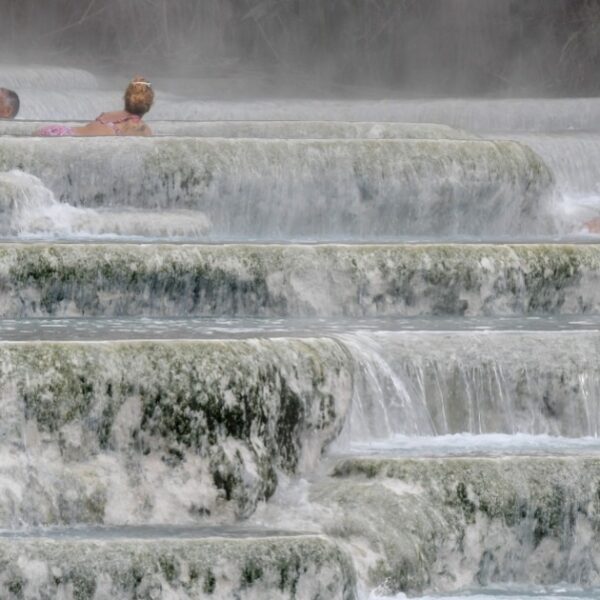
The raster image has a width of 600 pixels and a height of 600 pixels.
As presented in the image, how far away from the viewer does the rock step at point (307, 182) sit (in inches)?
493

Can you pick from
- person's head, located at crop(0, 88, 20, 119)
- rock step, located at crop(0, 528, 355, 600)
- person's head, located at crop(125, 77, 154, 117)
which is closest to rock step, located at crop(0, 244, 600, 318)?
rock step, located at crop(0, 528, 355, 600)

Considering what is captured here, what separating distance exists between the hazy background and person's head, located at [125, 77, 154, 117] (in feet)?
31.1

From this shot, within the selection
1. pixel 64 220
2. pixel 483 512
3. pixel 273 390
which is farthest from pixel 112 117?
pixel 483 512

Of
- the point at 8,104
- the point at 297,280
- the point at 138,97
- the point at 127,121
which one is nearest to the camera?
the point at 297,280

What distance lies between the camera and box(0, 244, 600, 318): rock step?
Result: 997 centimetres

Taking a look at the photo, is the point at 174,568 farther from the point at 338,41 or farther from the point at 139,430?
the point at 338,41

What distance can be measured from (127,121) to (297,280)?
350 cm

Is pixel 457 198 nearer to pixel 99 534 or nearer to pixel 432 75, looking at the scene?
pixel 99 534

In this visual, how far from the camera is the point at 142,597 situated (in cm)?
691

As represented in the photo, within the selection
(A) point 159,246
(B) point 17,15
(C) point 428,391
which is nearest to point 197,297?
(A) point 159,246

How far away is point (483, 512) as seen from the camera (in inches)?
317

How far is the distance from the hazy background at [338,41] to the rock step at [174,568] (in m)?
16.1

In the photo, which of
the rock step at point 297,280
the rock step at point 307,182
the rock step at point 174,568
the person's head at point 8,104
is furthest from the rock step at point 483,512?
the person's head at point 8,104

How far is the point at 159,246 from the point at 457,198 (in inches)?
139
